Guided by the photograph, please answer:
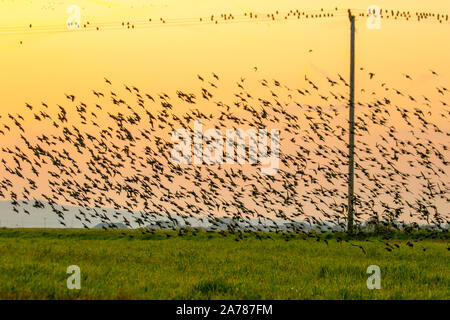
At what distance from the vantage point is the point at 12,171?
2728 cm

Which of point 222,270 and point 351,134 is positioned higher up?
point 351,134

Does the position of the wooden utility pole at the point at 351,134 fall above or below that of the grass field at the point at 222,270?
above

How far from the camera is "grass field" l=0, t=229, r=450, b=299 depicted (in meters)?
15.1

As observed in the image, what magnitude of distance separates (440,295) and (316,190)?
1576cm

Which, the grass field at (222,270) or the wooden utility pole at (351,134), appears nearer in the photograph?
the grass field at (222,270)

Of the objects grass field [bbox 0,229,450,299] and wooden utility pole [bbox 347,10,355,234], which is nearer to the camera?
grass field [bbox 0,229,450,299]

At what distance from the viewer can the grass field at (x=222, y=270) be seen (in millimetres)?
15133

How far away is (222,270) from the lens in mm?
20016

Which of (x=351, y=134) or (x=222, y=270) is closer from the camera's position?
(x=222, y=270)

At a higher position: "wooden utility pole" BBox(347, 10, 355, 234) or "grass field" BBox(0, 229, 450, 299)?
"wooden utility pole" BBox(347, 10, 355, 234)

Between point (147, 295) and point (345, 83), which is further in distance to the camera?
point (345, 83)
